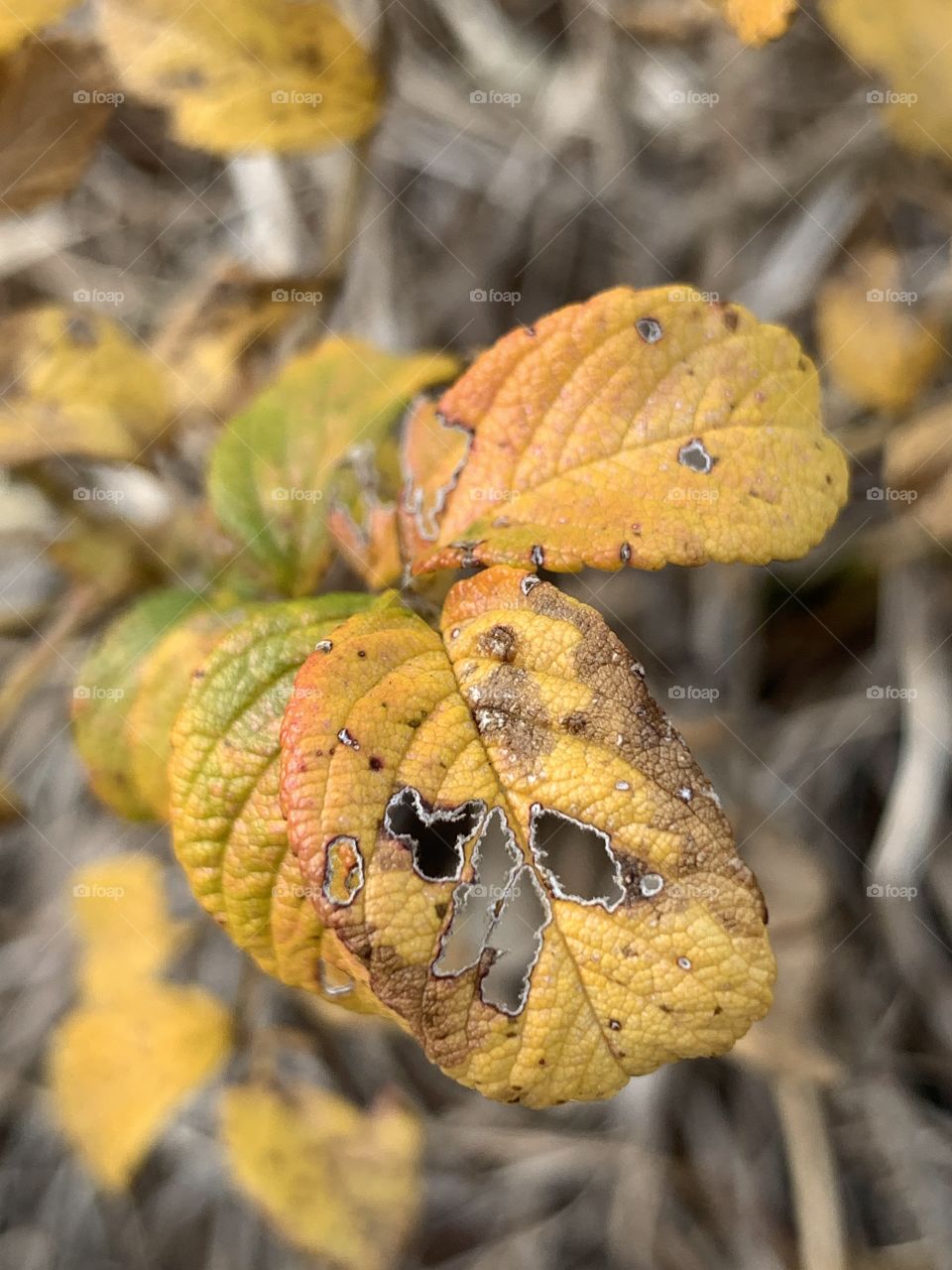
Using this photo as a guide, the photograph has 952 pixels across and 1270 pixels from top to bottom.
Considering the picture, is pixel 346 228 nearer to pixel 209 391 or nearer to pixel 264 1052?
pixel 209 391

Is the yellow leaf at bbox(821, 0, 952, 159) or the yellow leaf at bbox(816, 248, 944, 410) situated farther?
the yellow leaf at bbox(816, 248, 944, 410)

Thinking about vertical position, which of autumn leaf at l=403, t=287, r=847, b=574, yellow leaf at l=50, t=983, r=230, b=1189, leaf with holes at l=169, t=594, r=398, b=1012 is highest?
autumn leaf at l=403, t=287, r=847, b=574

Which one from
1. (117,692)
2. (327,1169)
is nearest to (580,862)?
(327,1169)

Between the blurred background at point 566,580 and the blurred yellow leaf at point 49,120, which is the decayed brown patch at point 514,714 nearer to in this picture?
the blurred background at point 566,580

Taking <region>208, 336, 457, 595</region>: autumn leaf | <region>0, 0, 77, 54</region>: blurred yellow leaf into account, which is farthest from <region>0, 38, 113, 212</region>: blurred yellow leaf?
<region>208, 336, 457, 595</region>: autumn leaf

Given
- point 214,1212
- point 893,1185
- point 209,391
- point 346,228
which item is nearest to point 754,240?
point 346,228

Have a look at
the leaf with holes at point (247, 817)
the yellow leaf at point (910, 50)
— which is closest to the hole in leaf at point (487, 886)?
the leaf with holes at point (247, 817)

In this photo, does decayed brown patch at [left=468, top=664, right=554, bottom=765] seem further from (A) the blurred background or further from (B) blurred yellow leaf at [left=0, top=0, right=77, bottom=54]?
(B) blurred yellow leaf at [left=0, top=0, right=77, bottom=54]
